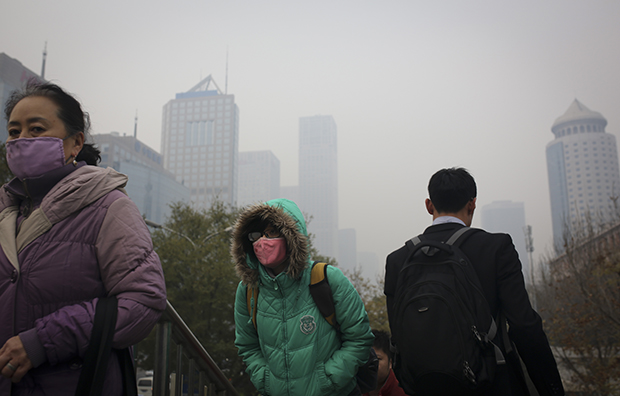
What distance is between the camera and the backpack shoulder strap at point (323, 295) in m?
2.81

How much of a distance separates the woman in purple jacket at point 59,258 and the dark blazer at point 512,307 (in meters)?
1.42

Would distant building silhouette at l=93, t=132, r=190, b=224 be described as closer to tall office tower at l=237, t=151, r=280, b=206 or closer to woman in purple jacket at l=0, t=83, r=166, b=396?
tall office tower at l=237, t=151, r=280, b=206

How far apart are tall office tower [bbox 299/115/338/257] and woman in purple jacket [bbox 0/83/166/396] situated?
15501 cm

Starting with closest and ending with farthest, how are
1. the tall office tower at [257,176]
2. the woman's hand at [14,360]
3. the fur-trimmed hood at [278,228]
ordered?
the woman's hand at [14,360] < the fur-trimmed hood at [278,228] < the tall office tower at [257,176]

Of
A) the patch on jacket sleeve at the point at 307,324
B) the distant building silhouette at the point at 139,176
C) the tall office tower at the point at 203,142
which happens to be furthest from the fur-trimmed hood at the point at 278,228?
the tall office tower at the point at 203,142

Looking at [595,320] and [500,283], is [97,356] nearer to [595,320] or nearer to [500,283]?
[500,283]

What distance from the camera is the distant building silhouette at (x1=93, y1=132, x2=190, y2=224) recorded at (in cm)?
9506

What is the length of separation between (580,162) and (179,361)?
128 metres

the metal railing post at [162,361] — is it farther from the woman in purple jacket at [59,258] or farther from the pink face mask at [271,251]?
the woman in purple jacket at [59,258]

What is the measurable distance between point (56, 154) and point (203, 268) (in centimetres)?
1933

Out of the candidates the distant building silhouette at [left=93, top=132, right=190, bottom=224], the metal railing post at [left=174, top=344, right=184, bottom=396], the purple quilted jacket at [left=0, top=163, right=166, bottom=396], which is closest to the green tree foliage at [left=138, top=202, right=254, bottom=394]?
the metal railing post at [left=174, top=344, right=184, bottom=396]

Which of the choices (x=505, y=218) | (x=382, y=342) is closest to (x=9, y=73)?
(x=382, y=342)

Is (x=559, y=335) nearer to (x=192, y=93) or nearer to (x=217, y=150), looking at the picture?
(x=217, y=150)

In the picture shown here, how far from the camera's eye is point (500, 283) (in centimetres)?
231
